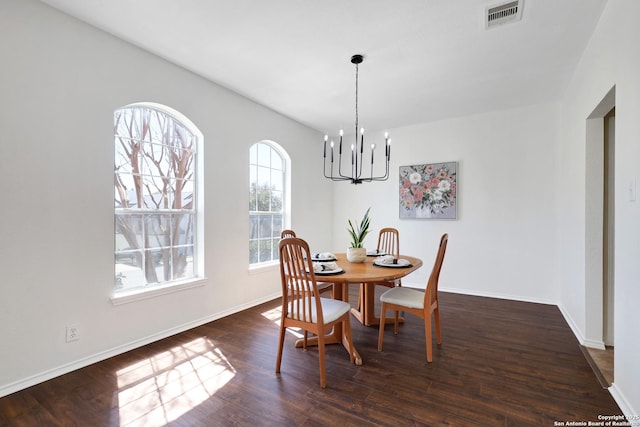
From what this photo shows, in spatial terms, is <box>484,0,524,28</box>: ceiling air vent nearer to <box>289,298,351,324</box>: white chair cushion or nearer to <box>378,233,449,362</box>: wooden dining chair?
<box>378,233,449,362</box>: wooden dining chair

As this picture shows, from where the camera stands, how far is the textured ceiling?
2.20 meters

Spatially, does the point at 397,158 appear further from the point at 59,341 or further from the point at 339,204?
the point at 59,341

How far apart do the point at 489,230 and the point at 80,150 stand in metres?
4.84

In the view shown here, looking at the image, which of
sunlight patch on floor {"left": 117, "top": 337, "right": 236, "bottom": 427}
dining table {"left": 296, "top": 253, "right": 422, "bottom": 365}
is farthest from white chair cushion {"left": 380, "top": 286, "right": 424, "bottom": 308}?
sunlight patch on floor {"left": 117, "top": 337, "right": 236, "bottom": 427}

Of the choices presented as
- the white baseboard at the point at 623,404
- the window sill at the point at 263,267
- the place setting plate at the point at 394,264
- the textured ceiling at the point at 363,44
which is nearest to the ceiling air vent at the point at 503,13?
the textured ceiling at the point at 363,44

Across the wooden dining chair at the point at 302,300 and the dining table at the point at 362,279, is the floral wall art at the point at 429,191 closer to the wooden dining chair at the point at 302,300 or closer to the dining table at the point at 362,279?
the dining table at the point at 362,279

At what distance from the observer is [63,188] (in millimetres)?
2268

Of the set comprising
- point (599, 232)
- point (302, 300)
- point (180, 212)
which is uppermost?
point (180, 212)

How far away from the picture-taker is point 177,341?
2850 mm

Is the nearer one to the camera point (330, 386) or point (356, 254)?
point (330, 386)

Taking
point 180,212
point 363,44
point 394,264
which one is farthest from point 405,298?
point 180,212

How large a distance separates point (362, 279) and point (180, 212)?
2050 mm

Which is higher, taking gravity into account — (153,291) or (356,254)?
(356,254)

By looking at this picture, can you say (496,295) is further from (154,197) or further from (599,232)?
(154,197)
